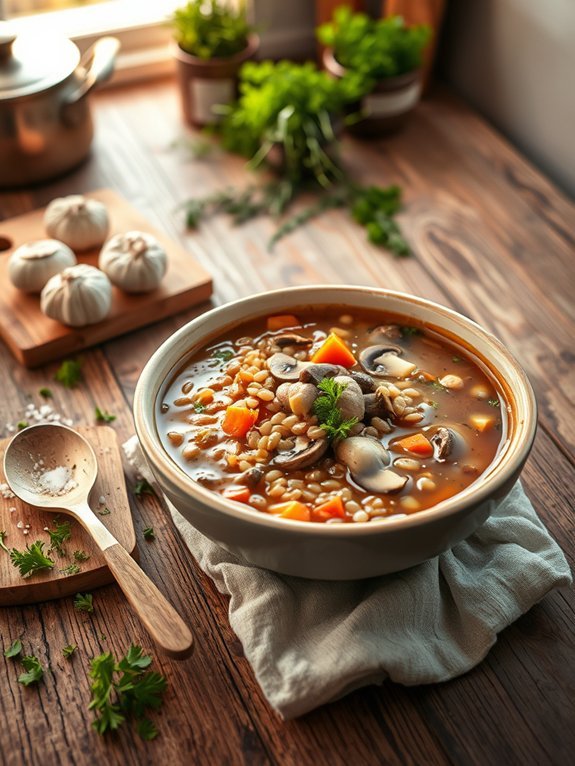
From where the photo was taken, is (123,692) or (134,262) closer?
(123,692)

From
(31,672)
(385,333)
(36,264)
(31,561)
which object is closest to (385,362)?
(385,333)

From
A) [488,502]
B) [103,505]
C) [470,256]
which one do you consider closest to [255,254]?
[470,256]

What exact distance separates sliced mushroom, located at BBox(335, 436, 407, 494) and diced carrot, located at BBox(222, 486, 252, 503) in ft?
0.65

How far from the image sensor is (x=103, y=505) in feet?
6.46

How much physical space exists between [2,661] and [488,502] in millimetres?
965

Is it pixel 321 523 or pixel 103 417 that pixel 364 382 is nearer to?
pixel 321 523

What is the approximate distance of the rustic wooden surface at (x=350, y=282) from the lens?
1.60 meters

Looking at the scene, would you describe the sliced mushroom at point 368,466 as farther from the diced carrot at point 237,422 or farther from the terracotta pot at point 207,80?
the terracotta pot at point 207,80

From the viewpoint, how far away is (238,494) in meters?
1.71

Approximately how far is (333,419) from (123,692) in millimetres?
639

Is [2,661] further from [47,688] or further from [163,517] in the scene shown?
[163,517]

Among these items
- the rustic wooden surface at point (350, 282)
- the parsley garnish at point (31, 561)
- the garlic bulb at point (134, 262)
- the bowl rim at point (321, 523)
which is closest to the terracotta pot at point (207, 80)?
the rustic wooden surface at point (350, 282)

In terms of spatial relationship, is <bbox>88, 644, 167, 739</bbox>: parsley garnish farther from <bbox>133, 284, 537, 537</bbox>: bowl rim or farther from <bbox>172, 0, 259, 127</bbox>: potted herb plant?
<bbox>172, 0, 259, 127</bbox>: potted herb plant

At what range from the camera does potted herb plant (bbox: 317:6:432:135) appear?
320 centimetres
